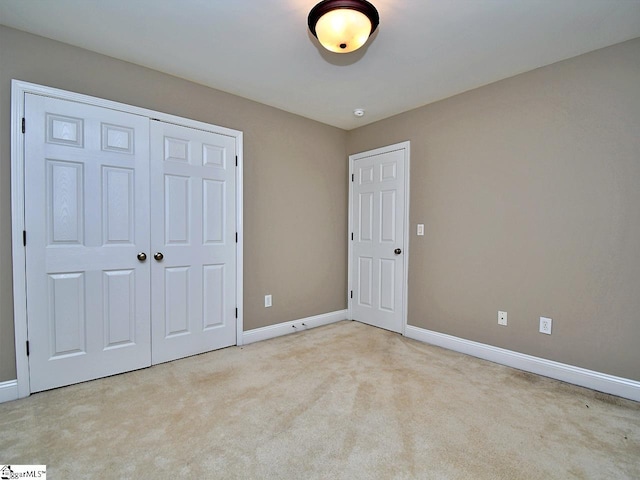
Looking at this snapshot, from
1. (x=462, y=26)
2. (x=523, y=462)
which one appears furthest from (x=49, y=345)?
(x=462, y=26)

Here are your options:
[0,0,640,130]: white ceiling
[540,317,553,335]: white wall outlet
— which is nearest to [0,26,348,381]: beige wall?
[0,0,640,130]: white ceiling

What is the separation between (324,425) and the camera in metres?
1.83

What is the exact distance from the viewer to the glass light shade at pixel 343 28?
Result: 5.80 ft

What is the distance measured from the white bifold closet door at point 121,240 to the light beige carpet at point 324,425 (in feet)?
0.89

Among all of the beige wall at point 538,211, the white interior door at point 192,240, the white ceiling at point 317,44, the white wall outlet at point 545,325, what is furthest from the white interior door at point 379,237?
the white interior door at point 192,240

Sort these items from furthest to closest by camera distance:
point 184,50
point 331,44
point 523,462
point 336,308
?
point 336,308 → point 184,50 → point 331,44 → point 523,462

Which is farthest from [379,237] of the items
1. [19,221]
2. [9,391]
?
[9,391]

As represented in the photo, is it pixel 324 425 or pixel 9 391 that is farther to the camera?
pixel 9 391

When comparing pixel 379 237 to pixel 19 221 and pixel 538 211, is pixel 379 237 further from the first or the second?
pixel 19 221

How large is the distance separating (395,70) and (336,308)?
9.09 ft

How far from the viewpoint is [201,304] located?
290 centimetres

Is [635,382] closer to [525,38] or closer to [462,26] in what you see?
[525,38]

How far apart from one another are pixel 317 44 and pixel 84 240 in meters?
2.25

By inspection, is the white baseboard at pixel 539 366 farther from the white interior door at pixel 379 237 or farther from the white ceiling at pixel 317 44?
the white ceiling at pixel 317 44
